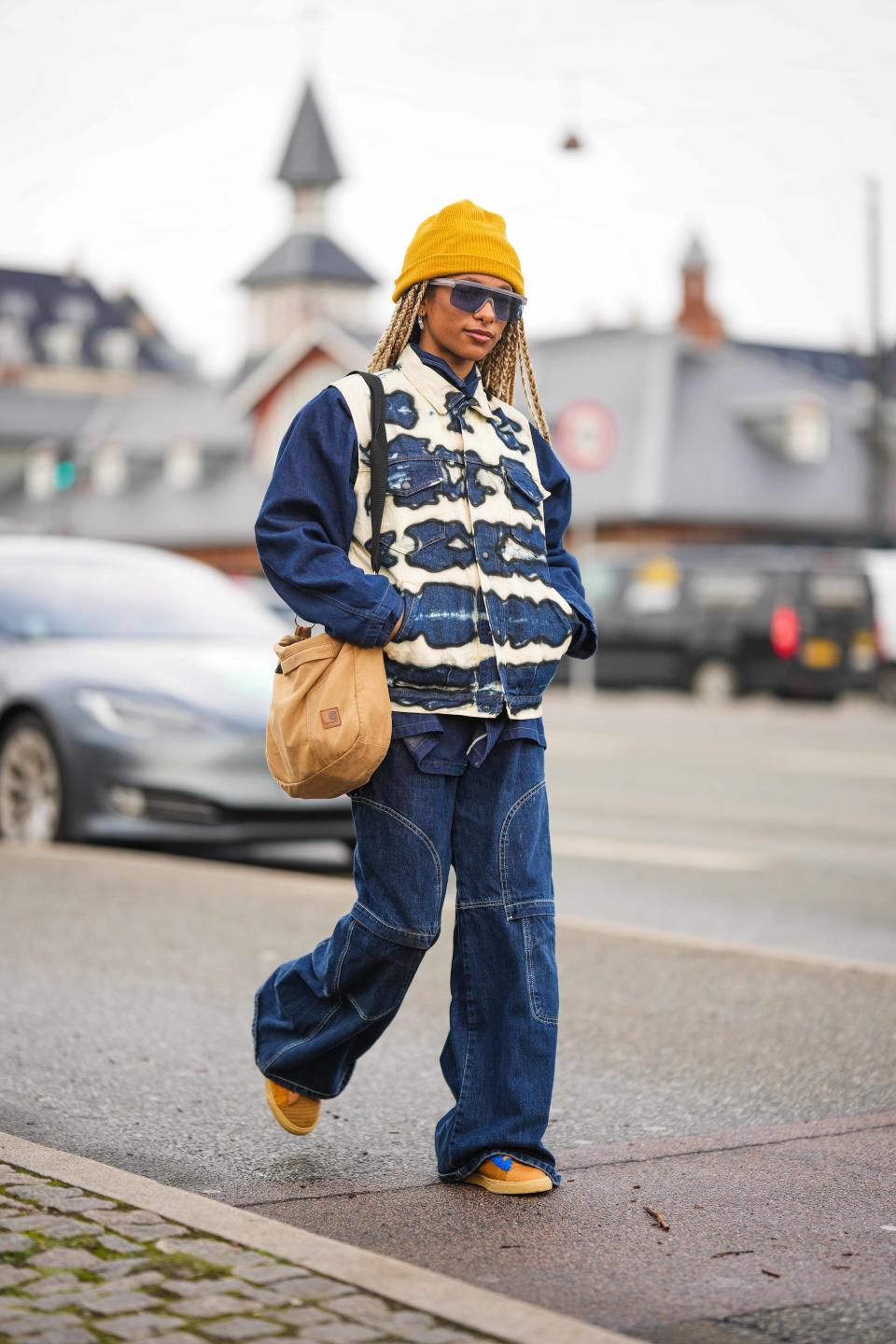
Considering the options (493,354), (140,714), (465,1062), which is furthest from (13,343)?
(465,1062)

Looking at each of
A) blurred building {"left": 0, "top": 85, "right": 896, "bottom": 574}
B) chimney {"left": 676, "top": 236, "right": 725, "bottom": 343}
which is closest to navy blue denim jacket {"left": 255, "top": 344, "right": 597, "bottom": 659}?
blurred building {"left": 0, "top": 85, "right": 896, "bottom": 574}

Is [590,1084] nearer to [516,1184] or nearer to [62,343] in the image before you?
[516,1184]

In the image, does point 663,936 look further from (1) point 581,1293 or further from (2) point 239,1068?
(1) point 581,1293

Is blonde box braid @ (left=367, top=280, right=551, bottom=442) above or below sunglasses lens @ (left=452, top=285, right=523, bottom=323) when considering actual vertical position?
below

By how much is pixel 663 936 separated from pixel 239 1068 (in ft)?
8.52

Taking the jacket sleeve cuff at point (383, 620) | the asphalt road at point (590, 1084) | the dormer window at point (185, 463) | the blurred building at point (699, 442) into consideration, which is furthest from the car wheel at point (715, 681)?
the dormer window at point (185, 463)

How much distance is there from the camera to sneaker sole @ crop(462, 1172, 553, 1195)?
4215 millimetres

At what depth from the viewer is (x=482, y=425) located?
4.37 meters

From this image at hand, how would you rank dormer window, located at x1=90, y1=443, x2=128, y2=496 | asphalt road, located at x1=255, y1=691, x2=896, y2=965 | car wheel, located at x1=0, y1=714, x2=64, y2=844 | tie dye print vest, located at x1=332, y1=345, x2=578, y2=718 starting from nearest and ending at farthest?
tie dye print vest, located at x1=332, y1=345, x2=578, y2=718, asphalt road, located at x1=255, y1=691, x2=896, y2=965, car wheel, located at x1=0, y1=714, x2=64, y2=844, dormer window, located at x1=90, y1=443, x2=128, y2=496

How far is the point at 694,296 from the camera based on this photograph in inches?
4311

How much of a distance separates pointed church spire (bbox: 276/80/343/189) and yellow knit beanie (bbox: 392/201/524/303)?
92.6 meters

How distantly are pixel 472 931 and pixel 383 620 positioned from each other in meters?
0.65

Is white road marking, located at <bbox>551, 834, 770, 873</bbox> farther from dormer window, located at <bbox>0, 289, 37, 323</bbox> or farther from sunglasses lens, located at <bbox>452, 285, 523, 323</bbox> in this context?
dormer window, located at <bbox>0, 289, 37, 323</bbox>

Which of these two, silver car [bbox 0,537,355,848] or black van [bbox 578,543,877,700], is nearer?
silver car [bbox 0,537,355,848]
